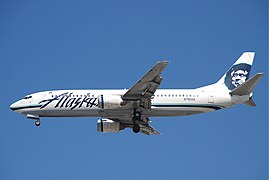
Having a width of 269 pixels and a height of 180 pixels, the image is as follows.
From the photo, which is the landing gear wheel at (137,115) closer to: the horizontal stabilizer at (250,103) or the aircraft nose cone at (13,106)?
the horizontal stabilizer at (250,103)

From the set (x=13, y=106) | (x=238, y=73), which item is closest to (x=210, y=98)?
(x=238, y=73)

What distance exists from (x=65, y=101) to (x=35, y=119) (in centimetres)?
336

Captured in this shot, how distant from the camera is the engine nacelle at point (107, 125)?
5769 cm

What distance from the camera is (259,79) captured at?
49.5m

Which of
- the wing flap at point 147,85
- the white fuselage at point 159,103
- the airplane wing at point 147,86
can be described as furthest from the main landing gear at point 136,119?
the wing flap at point 147,85

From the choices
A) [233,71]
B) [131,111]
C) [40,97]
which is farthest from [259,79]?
[40,97]

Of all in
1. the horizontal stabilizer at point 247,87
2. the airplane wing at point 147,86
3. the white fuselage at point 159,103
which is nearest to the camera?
the airplane wing at point 147,86

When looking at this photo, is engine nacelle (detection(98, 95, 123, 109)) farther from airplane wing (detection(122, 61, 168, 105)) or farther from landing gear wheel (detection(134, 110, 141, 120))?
landing gear wheel (detection(134, 110, 141, 120))

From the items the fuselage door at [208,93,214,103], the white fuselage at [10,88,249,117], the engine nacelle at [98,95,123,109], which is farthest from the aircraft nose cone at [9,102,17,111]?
the fuselage door at [208,93,214,103]

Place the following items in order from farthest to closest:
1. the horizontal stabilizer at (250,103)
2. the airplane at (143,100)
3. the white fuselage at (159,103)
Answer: the white fuselage at (159,103)
the horizontal stabilizer at (250,103)
the airplane at (143,100)

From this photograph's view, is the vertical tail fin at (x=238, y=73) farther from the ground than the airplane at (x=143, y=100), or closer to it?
farther from the ground

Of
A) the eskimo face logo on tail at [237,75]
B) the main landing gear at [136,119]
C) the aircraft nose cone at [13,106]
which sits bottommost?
the main landing gear at [136,119]

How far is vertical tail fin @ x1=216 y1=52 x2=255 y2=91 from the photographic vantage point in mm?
55750

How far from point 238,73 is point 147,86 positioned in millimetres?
9509
